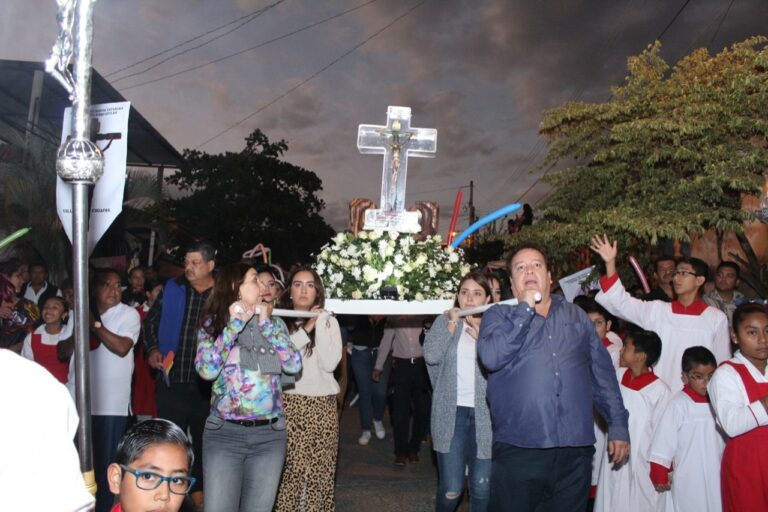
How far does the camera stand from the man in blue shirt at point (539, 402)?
3.96 m

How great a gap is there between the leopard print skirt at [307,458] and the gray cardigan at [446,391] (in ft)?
2.88

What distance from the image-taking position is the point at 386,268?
17.0ft

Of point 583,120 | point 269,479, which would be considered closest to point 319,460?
point 269,479

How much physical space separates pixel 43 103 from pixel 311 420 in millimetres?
14364

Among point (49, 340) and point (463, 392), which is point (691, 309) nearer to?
point (463, 392)

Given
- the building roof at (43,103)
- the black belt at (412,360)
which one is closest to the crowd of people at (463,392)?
the black belt at (412,360)

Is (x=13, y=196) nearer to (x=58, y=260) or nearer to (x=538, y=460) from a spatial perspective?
(x=58, y=260)

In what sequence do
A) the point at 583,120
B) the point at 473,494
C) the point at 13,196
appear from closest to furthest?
1. the point at 473,494
2. the point at 13,196
3. the point at 583,120

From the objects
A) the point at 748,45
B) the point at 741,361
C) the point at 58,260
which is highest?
the point at 748,45

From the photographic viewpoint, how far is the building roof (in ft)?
48.2

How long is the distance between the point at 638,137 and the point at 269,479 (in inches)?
404

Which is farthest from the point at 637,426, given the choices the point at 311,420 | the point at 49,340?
the point at 49,340

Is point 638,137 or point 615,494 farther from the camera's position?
point 638,137

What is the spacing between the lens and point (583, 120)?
14.1m
